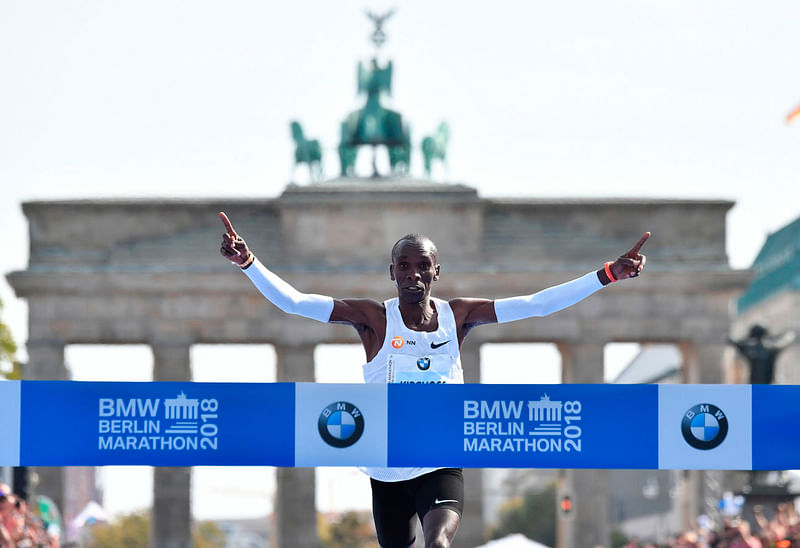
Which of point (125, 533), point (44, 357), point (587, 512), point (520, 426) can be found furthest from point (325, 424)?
point (125, 533)

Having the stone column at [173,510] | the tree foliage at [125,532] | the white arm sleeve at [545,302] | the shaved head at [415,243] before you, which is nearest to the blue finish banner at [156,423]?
the shaved head at [415,243]

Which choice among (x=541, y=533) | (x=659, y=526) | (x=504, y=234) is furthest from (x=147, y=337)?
(x=659, y=526)

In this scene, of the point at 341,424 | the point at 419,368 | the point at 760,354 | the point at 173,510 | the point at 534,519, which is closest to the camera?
the point at 419,368

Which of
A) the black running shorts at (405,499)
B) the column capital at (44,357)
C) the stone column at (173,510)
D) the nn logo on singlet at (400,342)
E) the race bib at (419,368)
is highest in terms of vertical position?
the column capital at (44,357)

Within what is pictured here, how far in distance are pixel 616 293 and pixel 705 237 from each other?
3.18 metres

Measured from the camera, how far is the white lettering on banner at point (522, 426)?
343 inches

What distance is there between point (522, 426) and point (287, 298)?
127 centimetres

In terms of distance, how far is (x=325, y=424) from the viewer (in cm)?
879

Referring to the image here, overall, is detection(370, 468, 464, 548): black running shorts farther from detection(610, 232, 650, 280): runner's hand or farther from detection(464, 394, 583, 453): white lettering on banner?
detection(610, 232, 650, 280): runner's hand

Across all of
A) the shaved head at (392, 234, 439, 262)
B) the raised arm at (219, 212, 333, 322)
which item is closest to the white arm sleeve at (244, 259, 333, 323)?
the raised arm at (219, 212, 333, 322)

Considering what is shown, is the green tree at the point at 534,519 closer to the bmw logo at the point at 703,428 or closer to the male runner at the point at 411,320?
the bmw logo at the point at 703,428

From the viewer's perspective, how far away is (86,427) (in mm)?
8711

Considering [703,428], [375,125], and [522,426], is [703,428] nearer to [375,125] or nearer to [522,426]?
[522,426]

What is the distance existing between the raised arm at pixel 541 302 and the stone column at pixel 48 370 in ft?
149
